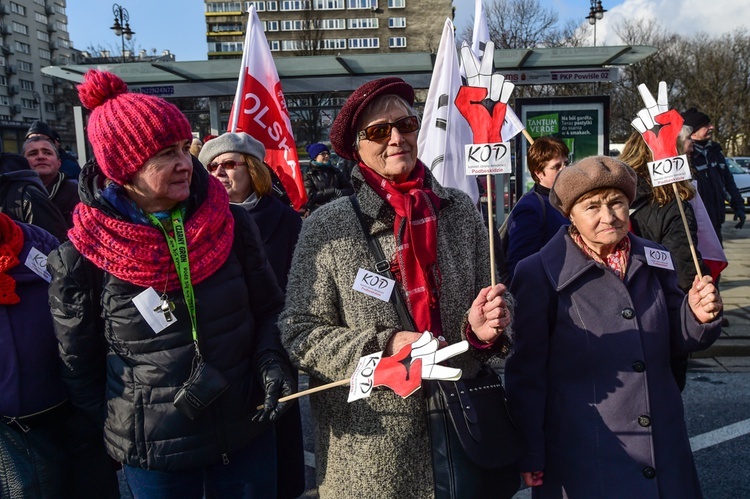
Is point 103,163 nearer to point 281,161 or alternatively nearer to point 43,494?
point 43,494

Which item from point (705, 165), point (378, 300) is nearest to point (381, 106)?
point (378, 300)

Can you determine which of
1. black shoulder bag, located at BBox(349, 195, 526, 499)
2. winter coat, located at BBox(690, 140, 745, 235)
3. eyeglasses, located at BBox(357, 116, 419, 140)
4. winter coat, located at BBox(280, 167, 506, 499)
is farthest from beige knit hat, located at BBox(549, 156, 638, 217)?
winter coat, located at BBox(690, 140, 745, 235)

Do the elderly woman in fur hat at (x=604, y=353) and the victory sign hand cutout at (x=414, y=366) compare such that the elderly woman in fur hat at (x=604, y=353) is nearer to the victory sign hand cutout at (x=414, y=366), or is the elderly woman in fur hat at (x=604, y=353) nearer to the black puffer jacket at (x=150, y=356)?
the victory sign hand cutout at (x=414, y=366)

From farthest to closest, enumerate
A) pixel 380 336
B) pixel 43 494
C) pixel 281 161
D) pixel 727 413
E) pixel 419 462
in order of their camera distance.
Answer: pixel 281 161 → pixel 727 413 → pixel 43 494 → pixel 419 462 → pixel 380 336

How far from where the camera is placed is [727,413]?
14.5 ft

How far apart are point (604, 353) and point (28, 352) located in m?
2.03

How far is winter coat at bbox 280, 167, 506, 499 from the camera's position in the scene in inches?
75.8

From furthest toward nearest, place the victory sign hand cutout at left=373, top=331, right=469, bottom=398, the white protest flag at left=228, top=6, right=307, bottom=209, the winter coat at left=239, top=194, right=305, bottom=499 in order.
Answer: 1. the white protest flag at left=228, top=6, right=307, bottom=209
2. the winter coat at left=239, top=194, right=305, bottom=499
3. the victory sign hand cutout at left=373, top=331, right=469, bottom=398

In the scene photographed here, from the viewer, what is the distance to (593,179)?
83.3 inches

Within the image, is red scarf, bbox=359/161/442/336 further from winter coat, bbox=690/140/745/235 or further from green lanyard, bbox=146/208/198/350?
winter coat, bbox=690/140/745/235

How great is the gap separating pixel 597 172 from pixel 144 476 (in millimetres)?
1784

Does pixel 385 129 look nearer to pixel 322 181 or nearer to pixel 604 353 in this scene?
pixel 604 353

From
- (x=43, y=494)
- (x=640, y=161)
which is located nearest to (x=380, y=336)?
(x=43, y=494)

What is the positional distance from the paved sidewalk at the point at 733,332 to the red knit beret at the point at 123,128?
5.00 meters
